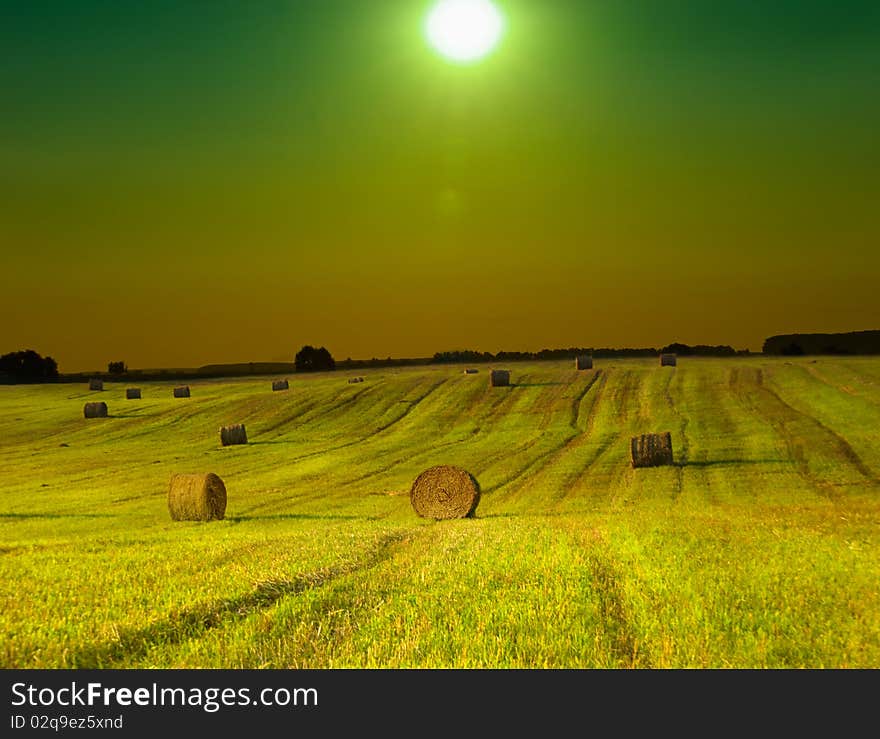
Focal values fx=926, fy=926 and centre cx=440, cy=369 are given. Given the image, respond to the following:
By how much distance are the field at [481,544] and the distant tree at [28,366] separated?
5428cm

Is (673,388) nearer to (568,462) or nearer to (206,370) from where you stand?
(568,462)

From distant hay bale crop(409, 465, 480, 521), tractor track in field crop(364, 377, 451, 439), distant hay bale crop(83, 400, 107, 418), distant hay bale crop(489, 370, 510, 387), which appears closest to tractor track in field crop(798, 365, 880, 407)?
A: distant hay bale crop(489, 370, 510, 387)

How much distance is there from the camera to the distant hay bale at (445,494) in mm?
32281

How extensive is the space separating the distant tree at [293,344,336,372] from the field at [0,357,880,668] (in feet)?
152

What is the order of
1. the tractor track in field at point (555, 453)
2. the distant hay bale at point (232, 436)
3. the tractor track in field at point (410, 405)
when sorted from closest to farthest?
1. the tractor track in field at point (555, 453)
2. the distant hay bale at point (232, 436)
3. the tractor track in field at point (410, 405)

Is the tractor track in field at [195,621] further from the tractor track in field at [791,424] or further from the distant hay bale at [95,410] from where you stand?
the distant hay bale at [95,410]

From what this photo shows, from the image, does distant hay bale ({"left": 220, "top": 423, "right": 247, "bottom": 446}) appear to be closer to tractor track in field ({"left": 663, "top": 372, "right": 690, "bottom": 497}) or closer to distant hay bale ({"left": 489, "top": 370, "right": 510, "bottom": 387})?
distant hay bale ({"left": 489, "top": 370, "right": 510, "bottom": 387})

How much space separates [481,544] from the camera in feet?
57.4

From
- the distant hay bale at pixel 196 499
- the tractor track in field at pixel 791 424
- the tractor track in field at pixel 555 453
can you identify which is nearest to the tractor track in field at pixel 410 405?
the tractor track in field at pixel 555 453

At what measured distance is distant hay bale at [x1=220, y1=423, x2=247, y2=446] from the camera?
6038 cm

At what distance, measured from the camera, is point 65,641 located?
9.29 m

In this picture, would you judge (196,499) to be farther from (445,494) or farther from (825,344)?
(825,344)

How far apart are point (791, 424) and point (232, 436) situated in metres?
34.4
